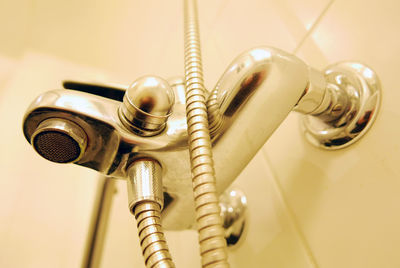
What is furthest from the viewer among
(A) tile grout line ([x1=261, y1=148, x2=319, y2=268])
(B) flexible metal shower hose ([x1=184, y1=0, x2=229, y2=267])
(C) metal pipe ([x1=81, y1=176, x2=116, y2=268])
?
(C) metal pipe ([x1=81, y1=176, x2=116, y2=268])

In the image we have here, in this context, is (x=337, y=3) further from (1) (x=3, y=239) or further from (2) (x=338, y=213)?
(1) (x=3, y=239)

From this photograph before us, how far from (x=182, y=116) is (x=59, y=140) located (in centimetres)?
9

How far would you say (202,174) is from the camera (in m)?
0.16

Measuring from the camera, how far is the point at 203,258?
142mm

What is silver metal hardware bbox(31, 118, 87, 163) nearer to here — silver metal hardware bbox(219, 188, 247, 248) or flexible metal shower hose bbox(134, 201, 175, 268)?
flexible metal shower hose bbox(134, 201, 175, 268)

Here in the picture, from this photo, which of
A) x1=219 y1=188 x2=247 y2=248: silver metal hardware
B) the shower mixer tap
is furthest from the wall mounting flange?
x1=219 y1=188 x2=247 y2=248: silver metal hardware

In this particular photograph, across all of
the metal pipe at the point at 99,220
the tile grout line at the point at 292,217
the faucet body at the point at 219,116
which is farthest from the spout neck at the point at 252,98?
the metal pipe at the point at 99,220

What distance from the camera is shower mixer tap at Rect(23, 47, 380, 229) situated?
0.18m

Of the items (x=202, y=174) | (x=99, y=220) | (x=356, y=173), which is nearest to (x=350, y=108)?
(x=356, y=173)

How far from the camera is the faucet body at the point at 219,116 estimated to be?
18cm

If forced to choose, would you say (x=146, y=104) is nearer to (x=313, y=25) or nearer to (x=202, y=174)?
(x=202, y=174)

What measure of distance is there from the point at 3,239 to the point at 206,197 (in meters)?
0.58

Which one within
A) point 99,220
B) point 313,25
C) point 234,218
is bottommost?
point 99,220

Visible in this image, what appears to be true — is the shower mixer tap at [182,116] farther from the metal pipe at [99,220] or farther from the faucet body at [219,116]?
the metal pipe at [99,220]
